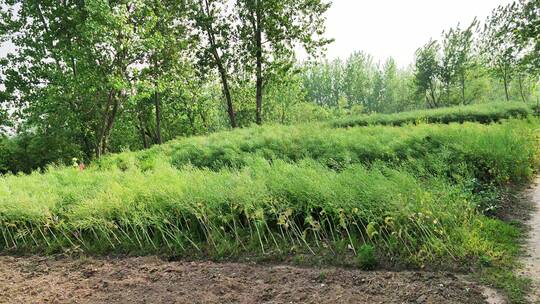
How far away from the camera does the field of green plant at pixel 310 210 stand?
3551 mm

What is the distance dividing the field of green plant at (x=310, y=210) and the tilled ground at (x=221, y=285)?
34 centimetres

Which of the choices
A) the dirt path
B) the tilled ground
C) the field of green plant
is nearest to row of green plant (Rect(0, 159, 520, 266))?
the field of green plant

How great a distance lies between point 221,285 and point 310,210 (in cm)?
132

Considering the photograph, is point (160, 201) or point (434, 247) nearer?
point (434, 247)

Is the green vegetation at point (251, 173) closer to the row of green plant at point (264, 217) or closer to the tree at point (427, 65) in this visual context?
the row of green plant at point (264, 217)

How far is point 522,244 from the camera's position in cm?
362

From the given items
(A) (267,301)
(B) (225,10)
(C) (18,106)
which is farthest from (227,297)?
(C) (18,106)

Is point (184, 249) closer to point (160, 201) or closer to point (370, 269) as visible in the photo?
point (160, 201)

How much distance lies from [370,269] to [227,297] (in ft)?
3.89

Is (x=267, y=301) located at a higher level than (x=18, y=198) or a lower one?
lower

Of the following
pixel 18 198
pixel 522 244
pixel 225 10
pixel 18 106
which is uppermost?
pixel 225 10

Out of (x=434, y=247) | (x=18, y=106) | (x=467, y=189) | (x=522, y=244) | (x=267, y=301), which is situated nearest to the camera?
(x=267, y=301)

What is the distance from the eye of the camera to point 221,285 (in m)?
3.18

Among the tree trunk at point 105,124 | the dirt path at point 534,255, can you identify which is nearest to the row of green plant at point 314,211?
the dirt path at point 534,255
